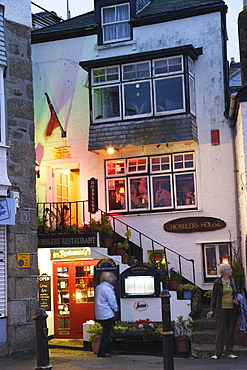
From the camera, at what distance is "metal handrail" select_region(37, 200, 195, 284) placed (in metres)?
17.2

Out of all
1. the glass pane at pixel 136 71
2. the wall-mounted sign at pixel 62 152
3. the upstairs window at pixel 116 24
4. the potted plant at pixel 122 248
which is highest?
the upstairs window at pixel 116 24

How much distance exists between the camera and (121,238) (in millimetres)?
18312

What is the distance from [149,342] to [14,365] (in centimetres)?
396

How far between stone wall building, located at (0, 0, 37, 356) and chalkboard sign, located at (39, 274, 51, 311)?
16.1 feet

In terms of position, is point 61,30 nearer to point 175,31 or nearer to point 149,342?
point 175,31

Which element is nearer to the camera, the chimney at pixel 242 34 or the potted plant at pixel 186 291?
the potted plant at pixel 186 291

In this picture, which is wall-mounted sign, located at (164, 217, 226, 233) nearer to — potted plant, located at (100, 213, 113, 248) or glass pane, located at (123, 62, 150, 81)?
potted plant, located at (100, 213, 113, 248)

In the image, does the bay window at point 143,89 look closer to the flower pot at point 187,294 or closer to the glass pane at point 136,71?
the glass pane at point 136,71

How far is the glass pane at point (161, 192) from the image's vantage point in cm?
1839

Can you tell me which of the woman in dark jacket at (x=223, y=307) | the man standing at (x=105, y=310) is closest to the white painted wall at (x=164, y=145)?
the man standing at (x=105, y=310)

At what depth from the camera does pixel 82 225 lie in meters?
18.2

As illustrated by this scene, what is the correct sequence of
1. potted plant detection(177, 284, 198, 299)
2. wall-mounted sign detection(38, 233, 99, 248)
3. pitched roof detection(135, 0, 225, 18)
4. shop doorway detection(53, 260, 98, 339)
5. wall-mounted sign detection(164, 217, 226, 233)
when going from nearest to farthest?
1. potted plant detection(177, 284, 198, 299)
2. wall-mounted sign detection(38, 233, 99, 248)
3. wall-mounted sign detection(164, 217, 226, 233)
4. shop doorway detection(53, 260, 98, 339)
5. pitched roof detection(135, 0, 225, 18)

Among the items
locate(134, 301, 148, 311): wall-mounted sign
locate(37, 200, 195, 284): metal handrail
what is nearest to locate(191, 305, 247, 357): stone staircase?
locate(134, 301, 148, 311): wall-mounted sign

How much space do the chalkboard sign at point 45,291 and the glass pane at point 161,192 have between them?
391 cm
